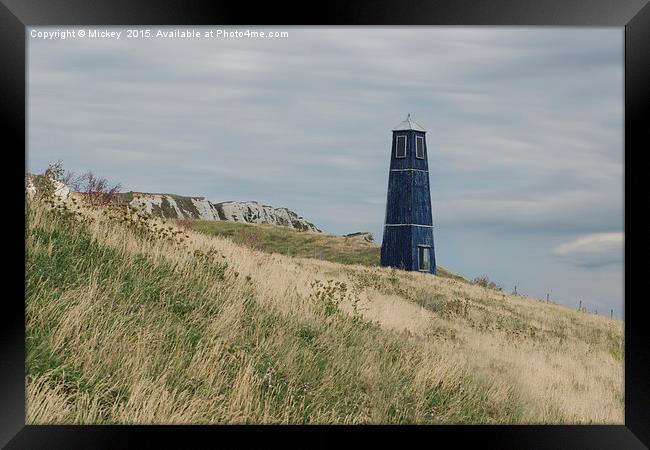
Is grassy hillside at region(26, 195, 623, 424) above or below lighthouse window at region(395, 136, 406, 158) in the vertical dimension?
below

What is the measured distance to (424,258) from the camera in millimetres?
28656

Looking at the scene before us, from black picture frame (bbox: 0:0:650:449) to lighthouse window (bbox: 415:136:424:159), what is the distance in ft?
76.7

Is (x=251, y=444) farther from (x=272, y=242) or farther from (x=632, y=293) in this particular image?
(x=272, y=242)

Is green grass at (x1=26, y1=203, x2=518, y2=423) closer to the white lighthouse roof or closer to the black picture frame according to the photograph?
the black picture frame

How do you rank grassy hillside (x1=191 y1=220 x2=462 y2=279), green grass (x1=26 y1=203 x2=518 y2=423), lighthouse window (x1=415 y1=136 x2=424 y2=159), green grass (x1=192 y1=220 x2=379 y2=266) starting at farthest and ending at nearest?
green grass (x1=192 y1=220 x2=379 y2=266) < grassy hillside (x1=191 y1=220 x2=462 y2=279) < lighthouse window (x1=415 y1=136 x2=424 y2=159) < green grass (x1=26 y1=203 x2=518 y2=423)

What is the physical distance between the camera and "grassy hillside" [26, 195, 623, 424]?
22.2 feet

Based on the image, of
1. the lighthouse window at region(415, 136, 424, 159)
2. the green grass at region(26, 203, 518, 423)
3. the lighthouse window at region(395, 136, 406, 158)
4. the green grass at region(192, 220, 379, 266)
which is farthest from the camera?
the green grass at region(192, 220, 379, 266)

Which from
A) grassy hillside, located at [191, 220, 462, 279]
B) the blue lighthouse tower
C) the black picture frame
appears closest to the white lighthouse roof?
the blue lighthouse tower

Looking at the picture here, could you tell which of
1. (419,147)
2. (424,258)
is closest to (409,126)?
(419,147)

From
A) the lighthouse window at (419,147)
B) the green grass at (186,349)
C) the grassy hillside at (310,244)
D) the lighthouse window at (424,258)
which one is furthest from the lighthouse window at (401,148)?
the green grass at (186,349)
